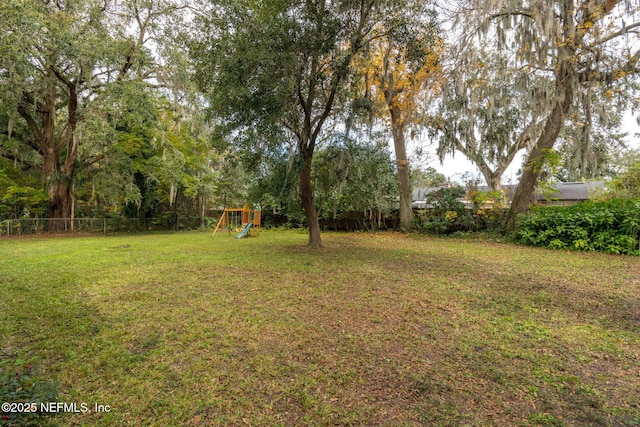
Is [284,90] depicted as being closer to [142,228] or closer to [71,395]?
[71,395]

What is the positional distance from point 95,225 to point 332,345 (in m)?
13.3

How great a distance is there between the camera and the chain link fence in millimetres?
10679

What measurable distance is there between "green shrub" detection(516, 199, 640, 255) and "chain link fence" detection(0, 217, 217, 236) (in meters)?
13.9

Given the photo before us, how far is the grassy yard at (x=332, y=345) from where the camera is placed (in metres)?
1.71

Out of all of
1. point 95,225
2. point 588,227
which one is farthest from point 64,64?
point 588,227

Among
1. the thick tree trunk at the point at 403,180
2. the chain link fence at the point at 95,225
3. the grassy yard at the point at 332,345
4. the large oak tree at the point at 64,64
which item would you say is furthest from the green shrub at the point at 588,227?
the chain link fence at the point at 95,225

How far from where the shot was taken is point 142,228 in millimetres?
13664

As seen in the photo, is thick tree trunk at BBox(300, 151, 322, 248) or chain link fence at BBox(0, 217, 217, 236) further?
chain link fence at BBox(0, 217, 217, 236)

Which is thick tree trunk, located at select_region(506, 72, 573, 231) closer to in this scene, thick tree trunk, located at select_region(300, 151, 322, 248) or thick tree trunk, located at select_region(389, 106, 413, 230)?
thick tree trunk, located at select_region(389, 106, 413, 230)

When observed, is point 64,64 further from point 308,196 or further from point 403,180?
point 403,180

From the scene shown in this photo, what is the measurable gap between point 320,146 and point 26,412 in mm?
6788

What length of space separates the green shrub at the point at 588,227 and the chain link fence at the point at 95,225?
13.9m

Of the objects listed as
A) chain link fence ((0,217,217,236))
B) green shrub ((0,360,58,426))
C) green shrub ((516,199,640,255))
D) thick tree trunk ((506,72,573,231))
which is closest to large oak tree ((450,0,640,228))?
thick tree trunk ((506,72,573,231))

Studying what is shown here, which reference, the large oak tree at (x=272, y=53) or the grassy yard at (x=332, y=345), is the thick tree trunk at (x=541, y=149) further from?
the large oak tree at (x=272, y=53)
